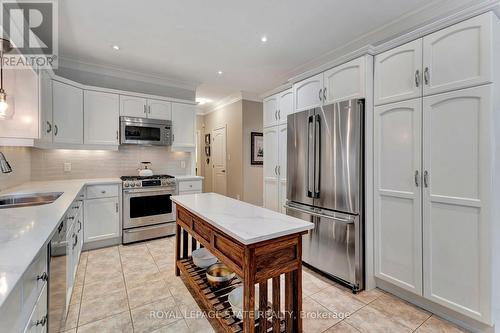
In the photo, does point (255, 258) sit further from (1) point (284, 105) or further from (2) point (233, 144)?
(2) point (233, 144)

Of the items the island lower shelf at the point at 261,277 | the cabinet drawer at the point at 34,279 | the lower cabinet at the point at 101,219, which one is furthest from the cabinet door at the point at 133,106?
the cabinet drawer at the point at 34,279

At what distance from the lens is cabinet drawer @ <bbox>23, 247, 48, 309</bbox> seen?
90 cm

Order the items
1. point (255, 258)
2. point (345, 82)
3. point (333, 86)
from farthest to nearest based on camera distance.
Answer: point (333, 86)
point (345, 82)
point (255, 258)

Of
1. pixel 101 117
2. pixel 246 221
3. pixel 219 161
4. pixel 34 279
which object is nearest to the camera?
pixel 34 279

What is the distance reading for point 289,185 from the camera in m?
3.06

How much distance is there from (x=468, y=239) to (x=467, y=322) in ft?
2.14

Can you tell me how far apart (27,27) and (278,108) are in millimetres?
2841

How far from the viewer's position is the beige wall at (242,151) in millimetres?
5496

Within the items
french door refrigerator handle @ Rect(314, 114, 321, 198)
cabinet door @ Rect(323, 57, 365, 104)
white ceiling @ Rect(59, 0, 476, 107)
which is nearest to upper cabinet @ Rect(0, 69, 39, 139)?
white ceiling @ Rect(59, 0, 476, 107)

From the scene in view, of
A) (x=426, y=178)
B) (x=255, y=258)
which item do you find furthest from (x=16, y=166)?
(x=426, y=178)

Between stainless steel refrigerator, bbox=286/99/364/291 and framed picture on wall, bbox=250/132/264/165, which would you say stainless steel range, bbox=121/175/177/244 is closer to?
stainless steel refrigerator, bbox=286/99/364/291

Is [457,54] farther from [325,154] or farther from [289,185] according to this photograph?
[289,185]

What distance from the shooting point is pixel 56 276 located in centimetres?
143

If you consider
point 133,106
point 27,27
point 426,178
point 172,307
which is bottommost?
point 172,307
